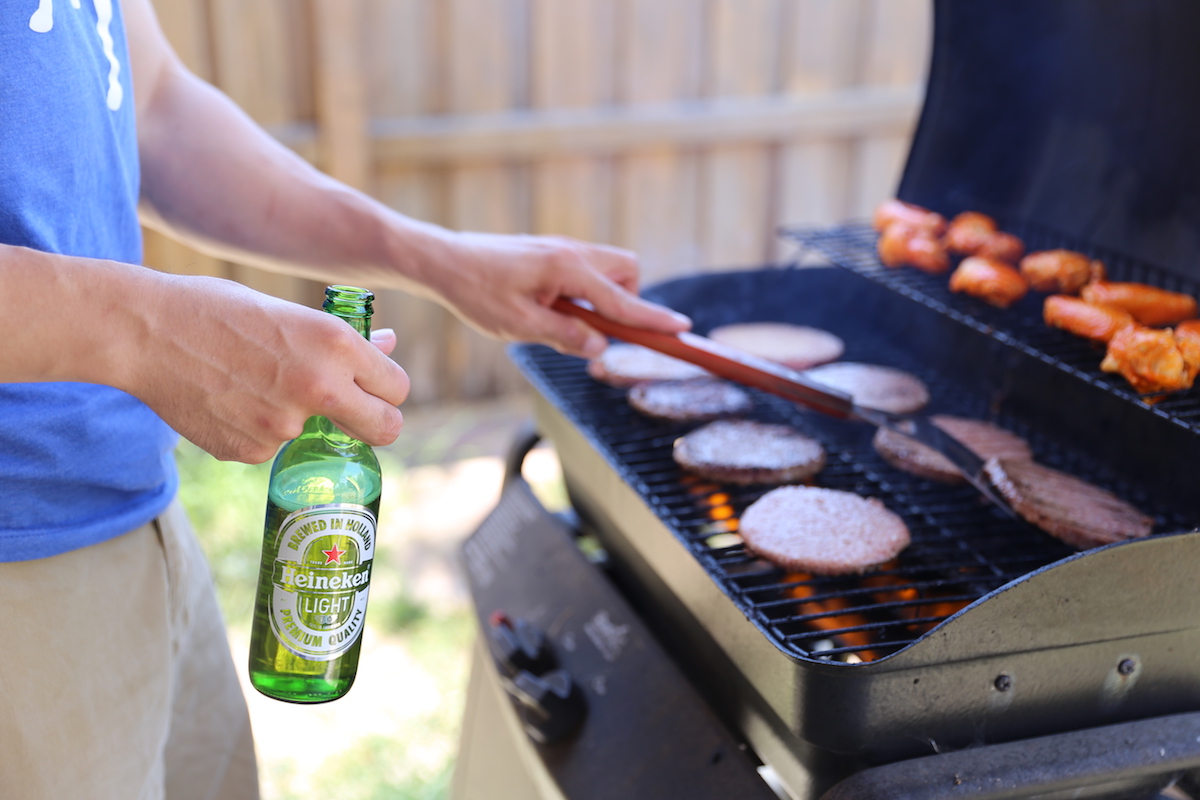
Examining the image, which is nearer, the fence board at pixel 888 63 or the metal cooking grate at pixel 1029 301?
the metal cooking grate at pixel 1029 301

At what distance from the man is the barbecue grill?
Answer: 1.58 ft

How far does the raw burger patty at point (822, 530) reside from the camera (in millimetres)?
1586

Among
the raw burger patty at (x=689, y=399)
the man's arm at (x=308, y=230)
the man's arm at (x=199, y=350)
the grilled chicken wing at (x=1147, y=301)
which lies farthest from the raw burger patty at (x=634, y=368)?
the man's arm at (x=199, y=350)

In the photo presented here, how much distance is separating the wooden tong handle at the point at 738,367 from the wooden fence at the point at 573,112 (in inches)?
135

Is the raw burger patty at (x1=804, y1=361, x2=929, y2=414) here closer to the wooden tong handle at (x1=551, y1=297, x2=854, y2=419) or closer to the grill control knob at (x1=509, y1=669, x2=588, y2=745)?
the wooden tong handle at (x1=551, y1=297, x2=854, y2=419)

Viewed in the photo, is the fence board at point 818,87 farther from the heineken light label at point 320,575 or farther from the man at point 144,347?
the heineken light label at point 320,575

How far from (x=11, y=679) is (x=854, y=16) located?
5533 millimetres

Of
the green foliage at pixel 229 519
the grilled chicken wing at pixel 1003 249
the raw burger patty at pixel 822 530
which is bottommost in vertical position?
the green foliage at pixel 229 519

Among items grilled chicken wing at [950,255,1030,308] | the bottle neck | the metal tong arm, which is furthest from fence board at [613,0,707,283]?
the bottle neck

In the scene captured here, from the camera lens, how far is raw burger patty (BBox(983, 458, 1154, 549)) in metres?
1.57

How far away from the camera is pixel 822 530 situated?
1.67 metres

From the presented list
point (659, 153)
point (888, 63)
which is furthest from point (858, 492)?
point (888, 63)

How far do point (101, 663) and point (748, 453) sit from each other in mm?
1152

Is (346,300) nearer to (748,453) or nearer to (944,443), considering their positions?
(748,453)
